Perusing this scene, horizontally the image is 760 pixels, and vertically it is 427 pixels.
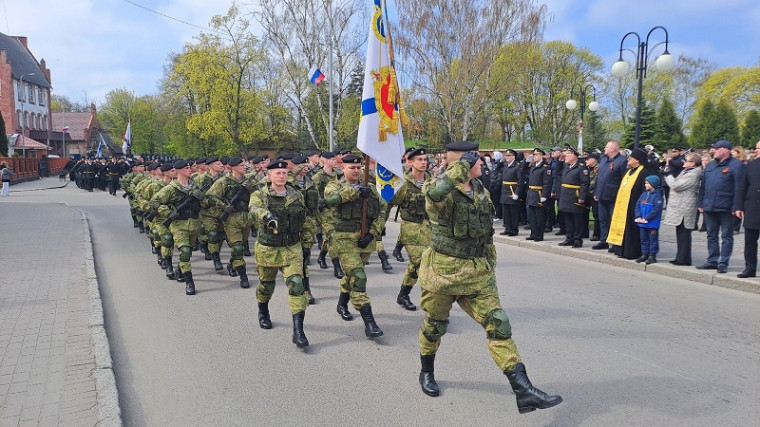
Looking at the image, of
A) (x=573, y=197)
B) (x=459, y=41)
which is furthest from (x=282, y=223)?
(x=459, y=41)

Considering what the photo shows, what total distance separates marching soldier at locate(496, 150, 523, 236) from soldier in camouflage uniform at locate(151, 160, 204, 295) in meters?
7.25

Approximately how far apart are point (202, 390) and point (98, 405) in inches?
29.8

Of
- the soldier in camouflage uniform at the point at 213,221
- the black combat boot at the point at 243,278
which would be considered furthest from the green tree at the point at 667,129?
the black combat boot at the point at 243,278

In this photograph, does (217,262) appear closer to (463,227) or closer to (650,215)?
(463,227)

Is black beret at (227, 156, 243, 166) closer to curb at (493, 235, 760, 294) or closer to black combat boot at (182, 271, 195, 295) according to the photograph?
black combat boot at (182, 271, 195, 295)

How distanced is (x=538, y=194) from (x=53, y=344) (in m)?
9.35

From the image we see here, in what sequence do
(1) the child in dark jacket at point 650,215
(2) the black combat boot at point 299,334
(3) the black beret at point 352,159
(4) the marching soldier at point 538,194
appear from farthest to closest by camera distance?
(4) the marching soldier at point 538,194
(1) the child in dark jacket at point 650,215
(3) the black beret at point 352,159
(2) the black combat boot at point 299,334

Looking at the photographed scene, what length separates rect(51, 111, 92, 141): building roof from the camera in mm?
74562

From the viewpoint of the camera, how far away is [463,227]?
3.86 metres

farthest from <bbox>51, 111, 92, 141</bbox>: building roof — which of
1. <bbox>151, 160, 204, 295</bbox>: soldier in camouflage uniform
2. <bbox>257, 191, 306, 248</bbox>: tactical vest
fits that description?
<bbox>257, 191, 306, 248</bbox>: tactical vest

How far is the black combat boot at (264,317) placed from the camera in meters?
5.94

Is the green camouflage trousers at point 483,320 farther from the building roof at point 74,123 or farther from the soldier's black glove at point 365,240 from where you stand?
the building roof at point 74,123

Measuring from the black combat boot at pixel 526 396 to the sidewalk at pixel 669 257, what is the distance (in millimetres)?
5583

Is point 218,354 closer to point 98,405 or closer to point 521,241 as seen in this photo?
point 98,405
